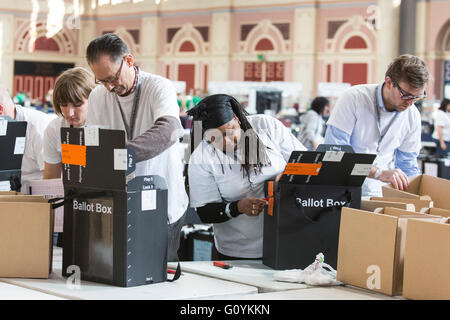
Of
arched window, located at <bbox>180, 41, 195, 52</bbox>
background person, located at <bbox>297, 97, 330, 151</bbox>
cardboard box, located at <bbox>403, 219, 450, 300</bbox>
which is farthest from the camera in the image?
arched window, located at <bbox>180, 41, 195, 52</bbox>

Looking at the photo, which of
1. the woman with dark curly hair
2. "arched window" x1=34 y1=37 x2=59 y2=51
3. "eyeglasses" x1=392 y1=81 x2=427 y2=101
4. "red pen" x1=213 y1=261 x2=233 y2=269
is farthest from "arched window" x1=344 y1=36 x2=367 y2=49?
"red pen" x1=213 y1=261 x2=233 y2=269

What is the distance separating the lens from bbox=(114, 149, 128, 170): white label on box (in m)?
1.87

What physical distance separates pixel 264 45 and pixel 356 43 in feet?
9.20

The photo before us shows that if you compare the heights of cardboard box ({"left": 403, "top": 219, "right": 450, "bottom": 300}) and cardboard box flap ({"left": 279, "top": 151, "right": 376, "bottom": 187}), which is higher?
cardboard box flap ({"left": 279, "top": 151, "right": 376, "bottom": 187})

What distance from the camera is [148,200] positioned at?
1.92 meters

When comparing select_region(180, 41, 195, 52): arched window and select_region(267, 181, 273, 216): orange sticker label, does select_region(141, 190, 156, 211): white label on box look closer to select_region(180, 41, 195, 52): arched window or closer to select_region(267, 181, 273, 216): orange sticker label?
select_region(267, 181, 273, 216): orange sticker label

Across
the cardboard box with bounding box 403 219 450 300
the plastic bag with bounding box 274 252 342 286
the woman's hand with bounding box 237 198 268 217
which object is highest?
the woman's hand with bounding box 237 198 268 217

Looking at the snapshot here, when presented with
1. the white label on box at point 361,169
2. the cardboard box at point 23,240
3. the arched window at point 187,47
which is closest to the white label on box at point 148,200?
the cardboard box at point 23,240

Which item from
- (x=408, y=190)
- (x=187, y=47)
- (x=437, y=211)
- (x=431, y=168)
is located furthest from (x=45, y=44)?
(x=437, y=211)

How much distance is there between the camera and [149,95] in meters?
2.49

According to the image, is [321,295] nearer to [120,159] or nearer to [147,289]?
[147,289]

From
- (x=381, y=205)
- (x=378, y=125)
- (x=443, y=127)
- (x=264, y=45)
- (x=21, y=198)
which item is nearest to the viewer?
(x=21, y=198)

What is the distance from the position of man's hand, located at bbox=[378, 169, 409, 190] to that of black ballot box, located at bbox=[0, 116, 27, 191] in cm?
137

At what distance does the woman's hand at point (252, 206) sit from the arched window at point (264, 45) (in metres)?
17.1
